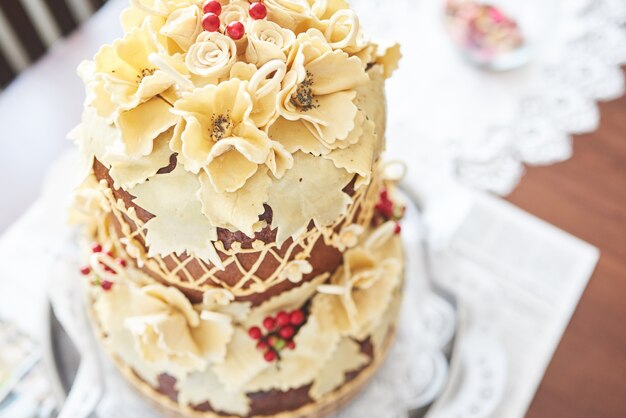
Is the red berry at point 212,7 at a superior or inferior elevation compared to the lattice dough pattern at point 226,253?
superior

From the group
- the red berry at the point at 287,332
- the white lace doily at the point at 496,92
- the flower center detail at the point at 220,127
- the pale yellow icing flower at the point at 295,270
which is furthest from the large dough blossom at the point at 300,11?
the white lace doily at the point at 496,92

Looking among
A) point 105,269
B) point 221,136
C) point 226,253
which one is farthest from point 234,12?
point 105,269

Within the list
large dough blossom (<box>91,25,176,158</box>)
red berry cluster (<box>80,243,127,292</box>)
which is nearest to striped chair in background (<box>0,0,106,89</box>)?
red berry cluster (<box>80,243,127,292</box>)

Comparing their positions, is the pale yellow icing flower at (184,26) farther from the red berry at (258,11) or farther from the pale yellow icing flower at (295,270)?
the pale yellow icing flower at (295,270)

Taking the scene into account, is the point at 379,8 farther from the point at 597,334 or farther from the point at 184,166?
the point at 184,166

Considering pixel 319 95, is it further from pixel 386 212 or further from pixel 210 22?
pixel 386 212

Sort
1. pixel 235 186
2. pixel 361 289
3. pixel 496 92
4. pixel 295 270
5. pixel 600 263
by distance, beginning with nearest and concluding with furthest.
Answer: pixel 235 186 < pixel 295 270 < pixel 361 289 < pixel 600 263 < pixel 496 92
